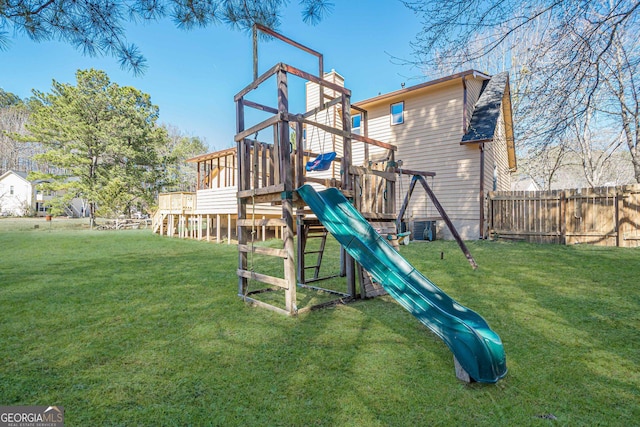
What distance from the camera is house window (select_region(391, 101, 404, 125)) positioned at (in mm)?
13039

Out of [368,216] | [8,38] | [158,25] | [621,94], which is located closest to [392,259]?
[368,216]

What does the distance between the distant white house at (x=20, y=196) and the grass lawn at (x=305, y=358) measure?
38.7m

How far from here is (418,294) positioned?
265 centimetres

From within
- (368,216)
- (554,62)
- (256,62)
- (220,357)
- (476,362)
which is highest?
(256,62)

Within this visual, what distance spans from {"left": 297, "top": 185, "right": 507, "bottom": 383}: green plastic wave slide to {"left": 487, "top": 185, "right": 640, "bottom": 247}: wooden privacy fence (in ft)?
30.2

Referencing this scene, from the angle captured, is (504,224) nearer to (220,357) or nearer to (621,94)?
(621,94)

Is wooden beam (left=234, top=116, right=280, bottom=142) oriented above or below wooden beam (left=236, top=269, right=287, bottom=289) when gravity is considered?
above

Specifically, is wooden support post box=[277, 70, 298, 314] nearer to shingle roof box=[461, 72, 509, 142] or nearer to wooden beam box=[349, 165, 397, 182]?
wooden beam box=[349, 165, 397, 182]

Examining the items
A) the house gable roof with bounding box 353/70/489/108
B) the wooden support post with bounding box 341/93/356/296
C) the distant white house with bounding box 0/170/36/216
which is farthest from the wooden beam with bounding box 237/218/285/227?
the distant white house with bounding box 0/170/36/216

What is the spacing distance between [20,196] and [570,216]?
48.2 metres

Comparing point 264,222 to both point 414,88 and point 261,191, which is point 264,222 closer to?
point 261,191

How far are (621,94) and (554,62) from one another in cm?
309

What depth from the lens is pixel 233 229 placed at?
16.7 metres

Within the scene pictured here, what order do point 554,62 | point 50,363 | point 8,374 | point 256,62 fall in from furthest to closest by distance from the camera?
point 256,62 → point 554,62 → point 50,363 → point 8,374
